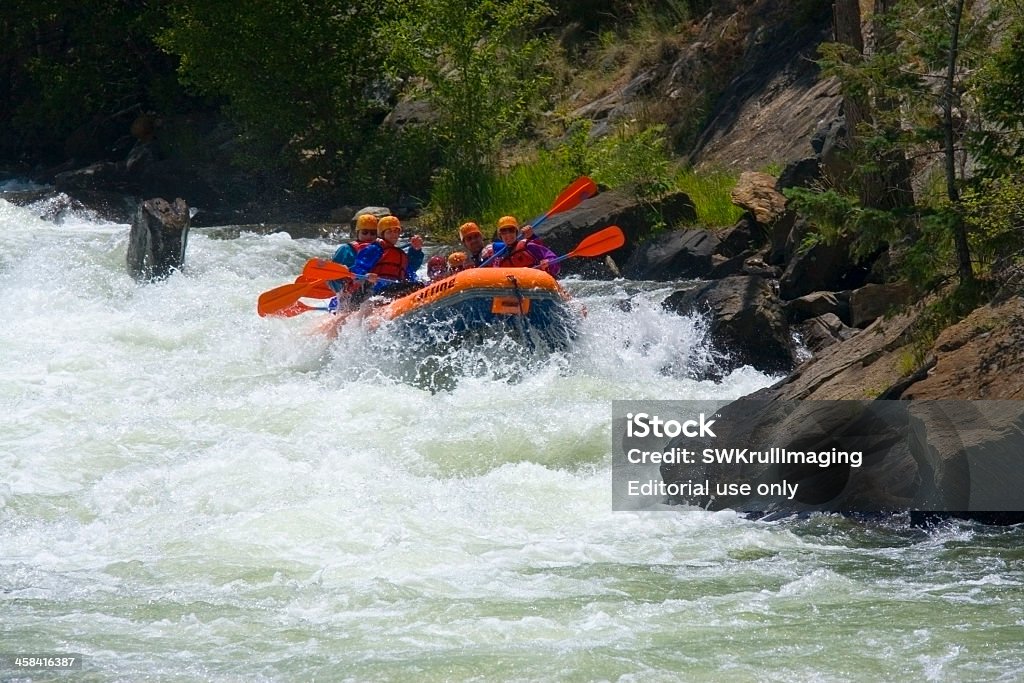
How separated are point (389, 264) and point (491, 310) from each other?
1474 mm

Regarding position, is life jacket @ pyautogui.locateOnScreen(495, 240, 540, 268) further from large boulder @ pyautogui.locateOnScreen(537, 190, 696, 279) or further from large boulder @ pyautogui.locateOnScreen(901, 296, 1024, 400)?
large boulder @ pyautogui.locateOnScreen(901, 296, 1024, 400)

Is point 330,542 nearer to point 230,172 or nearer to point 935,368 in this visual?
point 935,368

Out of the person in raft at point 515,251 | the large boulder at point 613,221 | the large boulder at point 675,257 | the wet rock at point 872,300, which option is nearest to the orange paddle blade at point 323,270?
the person in raft at point 515,251

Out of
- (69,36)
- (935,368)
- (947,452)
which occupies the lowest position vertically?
(947,452)

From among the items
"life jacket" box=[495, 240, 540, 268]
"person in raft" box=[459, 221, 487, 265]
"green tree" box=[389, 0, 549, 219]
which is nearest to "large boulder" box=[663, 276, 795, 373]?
"life jacket" box=[495, 240, 540, 268]

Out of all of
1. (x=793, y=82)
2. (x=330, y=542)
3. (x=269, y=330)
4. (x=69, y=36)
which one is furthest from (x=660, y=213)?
(x=69, y=36)

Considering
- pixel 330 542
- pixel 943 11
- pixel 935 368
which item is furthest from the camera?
pixel 943 11

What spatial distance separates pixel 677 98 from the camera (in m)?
16.8

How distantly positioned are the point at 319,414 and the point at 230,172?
12.1 m

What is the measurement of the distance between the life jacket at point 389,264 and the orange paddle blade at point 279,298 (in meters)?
0.58

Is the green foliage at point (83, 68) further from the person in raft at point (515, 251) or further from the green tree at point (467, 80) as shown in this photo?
the person in raft at point (515, 251)

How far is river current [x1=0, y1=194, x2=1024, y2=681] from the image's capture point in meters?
4.69

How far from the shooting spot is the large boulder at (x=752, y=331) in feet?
30.9

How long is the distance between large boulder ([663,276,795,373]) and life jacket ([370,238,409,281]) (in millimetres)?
2476
